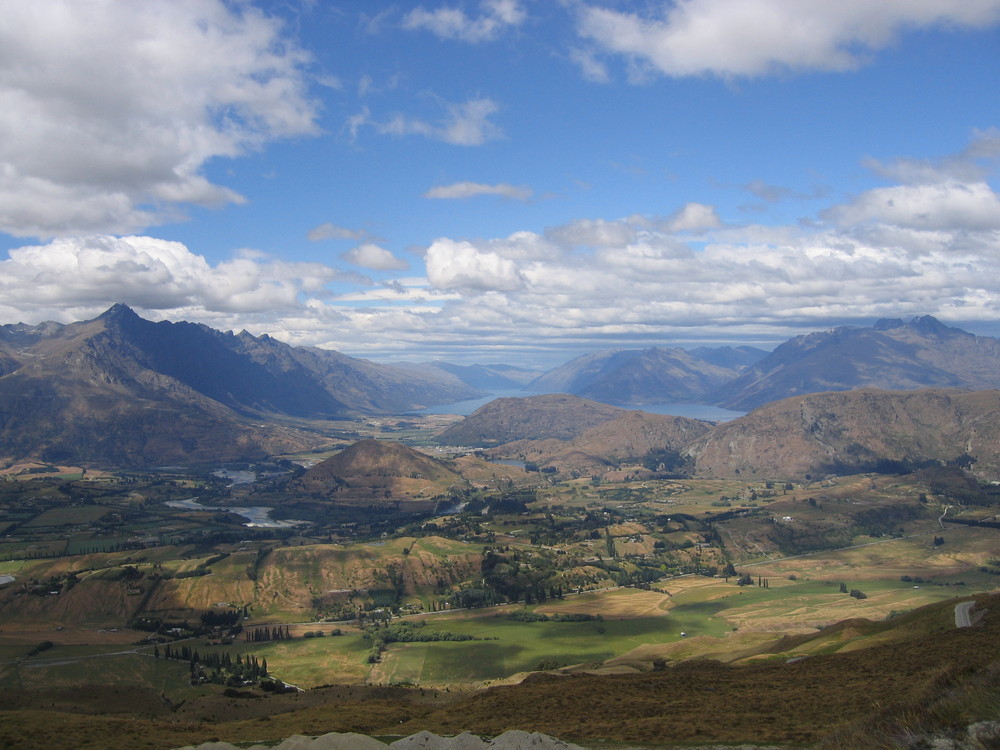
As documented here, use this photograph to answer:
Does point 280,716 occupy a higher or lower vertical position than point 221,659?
higher

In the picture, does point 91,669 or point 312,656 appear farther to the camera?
point 312,656

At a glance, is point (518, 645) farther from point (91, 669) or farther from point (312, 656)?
point (91, 669)

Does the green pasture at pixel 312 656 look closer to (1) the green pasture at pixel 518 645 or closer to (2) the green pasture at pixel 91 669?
(1) the green pasture at pixel 518 645

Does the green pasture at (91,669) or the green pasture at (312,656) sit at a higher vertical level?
the green pasture at (91,669)

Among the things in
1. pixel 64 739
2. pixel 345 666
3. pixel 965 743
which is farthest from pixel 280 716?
pixel 965 743

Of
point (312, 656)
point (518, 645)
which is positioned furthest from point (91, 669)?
point (518, 645)

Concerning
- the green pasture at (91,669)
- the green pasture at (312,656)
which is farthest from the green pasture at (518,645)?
the green pasture at (91,669)

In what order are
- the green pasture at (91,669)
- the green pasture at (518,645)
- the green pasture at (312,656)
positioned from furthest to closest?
the green pasture at (518,645)
the green pasture at (312,656)
the green pasture at (91,669)

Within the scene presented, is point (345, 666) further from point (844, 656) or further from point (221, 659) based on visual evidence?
point (844, 656)

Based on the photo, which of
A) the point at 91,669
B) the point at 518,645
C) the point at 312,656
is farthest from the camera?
the point at 518,645

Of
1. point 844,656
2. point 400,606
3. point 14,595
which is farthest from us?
point 400,606

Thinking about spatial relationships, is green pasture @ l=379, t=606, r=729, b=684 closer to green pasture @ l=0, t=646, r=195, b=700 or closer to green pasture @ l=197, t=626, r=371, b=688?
green pasture @ l=197, t=626, r=371, b=688
